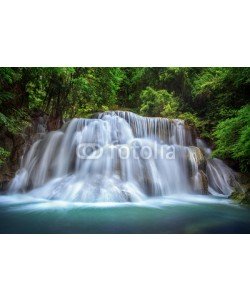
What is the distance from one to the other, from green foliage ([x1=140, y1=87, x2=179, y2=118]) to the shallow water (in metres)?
3.68

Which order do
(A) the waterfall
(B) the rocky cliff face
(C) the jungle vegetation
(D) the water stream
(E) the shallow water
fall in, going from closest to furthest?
(E) the shallow water
(D) the water stream
(C) the jungle vegetation
(A) the waterfall
(B) the rocky cliff face

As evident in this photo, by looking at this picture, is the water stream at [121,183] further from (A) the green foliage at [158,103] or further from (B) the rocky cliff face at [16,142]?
(A) the green foliage at [158,103]

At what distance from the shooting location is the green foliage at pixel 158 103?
26.2ft

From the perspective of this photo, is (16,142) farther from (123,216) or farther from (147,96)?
(147,96)

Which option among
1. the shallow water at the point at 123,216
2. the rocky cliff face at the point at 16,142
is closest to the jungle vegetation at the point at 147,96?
the rocky cliff face at the point at 16,142

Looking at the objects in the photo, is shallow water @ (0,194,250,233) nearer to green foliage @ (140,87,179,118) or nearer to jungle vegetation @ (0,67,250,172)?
jungle vegetation @ (0,67,250,172)

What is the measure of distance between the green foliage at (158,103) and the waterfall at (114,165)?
1.32 metres

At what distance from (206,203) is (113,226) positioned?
1.92 metres

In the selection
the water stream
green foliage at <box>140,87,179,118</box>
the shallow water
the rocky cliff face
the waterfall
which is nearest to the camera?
the shallow water

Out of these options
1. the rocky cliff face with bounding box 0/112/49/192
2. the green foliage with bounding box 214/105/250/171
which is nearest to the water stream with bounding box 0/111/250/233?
the rocky cliff face with bounding box 0/112/49/192

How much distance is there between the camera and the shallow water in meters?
3.37

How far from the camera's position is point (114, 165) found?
5.14m

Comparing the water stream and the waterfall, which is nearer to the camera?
the water stream

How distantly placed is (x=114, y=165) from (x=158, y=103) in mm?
3485
